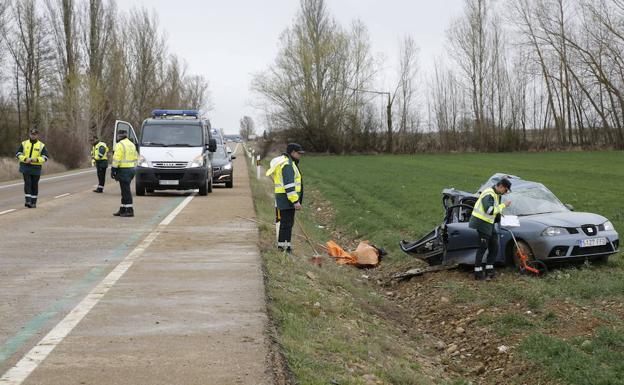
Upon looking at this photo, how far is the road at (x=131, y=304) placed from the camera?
5434 millimetres

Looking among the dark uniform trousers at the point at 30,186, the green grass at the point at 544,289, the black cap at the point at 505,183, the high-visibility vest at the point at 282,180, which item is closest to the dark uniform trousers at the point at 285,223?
the high-visibility vest at the point at 282,180

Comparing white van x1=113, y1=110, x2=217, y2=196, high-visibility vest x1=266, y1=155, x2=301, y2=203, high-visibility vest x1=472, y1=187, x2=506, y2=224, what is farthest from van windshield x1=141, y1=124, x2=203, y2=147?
high-visibility vest x1=472, y1=187, x2=506, y2=224

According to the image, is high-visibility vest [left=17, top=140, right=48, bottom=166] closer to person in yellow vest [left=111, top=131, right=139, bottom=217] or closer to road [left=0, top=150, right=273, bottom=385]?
person in yellow vest [left=111, top=131, right=139, bottom=217]

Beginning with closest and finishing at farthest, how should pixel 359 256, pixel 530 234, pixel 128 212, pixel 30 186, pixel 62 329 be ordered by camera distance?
pixel 62 329, pixel 530 234, pixel 359 256, pixel 128 212, pixel 30 186

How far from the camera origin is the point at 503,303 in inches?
416

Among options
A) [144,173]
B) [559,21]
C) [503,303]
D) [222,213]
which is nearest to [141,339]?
[503,303]

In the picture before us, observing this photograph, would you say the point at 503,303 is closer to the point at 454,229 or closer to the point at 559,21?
the point at 454,229

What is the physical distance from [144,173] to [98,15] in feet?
139

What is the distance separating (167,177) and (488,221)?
1289 cm

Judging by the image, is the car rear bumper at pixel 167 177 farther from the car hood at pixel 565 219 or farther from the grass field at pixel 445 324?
the car hood at pixel 565 219

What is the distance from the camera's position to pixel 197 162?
2273 cm

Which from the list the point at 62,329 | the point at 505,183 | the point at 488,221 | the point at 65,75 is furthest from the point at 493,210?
the point at 65,75

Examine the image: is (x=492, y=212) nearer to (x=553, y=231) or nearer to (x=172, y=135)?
(x=553, y=231)

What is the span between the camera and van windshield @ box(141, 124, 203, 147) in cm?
2309
